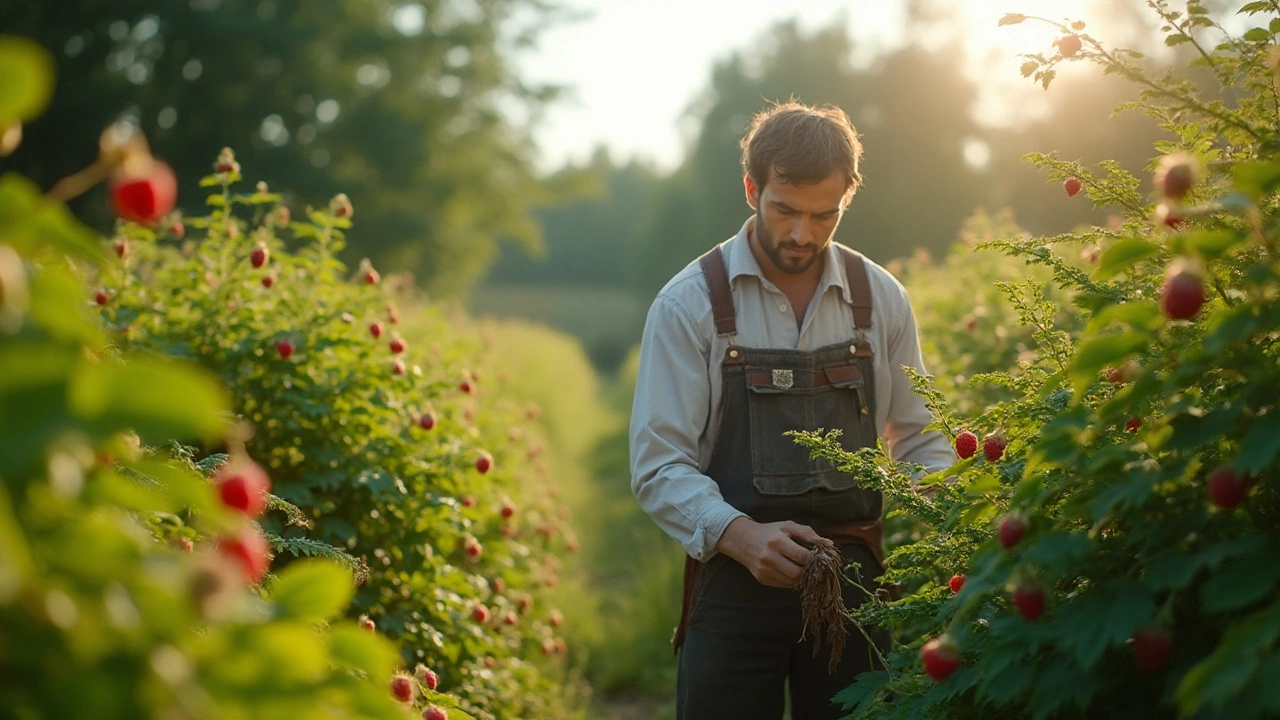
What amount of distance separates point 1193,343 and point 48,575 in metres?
1.64

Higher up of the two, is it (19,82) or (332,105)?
(332,105)

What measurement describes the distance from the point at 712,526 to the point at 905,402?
0.79m

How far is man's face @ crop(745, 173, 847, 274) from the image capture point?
9.15ft

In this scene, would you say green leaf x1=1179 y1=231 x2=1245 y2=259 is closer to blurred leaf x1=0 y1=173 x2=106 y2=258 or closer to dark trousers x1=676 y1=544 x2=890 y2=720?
blurred leaf x1=0 y1=173 x2=106 y2=258

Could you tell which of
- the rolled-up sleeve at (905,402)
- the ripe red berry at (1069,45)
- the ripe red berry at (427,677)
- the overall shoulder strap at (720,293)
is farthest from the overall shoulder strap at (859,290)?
the ripe red berry at (427,677)

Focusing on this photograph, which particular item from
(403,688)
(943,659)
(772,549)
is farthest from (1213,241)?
(403,688)

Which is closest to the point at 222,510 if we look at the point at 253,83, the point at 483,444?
the point at 483,444

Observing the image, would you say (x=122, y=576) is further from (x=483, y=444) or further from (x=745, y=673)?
(x=483, y=444)

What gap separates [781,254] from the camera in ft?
9.35

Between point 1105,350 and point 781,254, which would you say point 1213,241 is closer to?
point 1105,350

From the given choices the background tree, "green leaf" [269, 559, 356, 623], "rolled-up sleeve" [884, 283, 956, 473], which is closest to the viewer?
"green leaf" [269, 559, 356, 623]

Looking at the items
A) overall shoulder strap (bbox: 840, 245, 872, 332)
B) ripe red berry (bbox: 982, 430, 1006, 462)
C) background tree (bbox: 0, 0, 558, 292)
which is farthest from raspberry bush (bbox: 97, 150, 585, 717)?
background tree (bbox: 0, 0, 558, 292)

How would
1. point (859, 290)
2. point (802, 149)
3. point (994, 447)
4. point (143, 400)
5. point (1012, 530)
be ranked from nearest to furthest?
1. point (143, 400)
2. point (1012, 530)
3. point (994, 447)
4. point (802, 149)
5. point (859, 290)

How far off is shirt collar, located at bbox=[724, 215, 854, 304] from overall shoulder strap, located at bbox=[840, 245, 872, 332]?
14 millimetres
